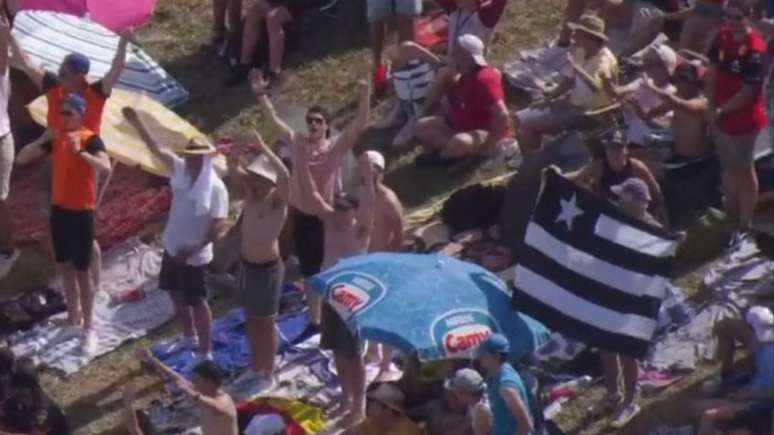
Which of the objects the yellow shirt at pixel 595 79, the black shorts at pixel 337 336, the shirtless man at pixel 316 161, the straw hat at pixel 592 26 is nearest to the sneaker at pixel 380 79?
the straw hat at pixel 592 26

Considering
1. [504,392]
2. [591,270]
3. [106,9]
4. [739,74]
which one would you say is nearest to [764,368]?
[591,270]

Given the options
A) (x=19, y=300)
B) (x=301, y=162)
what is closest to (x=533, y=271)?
(x=301, y=162)

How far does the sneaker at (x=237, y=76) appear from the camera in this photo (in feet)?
66.4

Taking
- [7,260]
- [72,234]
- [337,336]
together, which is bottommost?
[7,260]

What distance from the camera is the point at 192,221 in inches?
626

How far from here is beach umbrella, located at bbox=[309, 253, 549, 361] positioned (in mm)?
14359

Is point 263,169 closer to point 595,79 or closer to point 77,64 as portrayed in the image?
point 77,64

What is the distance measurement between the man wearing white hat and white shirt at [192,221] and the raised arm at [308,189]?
1.81 feet

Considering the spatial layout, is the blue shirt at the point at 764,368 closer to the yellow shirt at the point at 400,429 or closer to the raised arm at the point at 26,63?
the yellow shirt at the point at 400,429

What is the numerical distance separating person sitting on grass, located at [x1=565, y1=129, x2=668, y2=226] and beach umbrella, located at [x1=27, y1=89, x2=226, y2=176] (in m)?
3.28

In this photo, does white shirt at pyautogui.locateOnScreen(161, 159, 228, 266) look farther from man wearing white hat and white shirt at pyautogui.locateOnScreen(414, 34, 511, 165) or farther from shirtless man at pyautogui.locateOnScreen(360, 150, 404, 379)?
man wearing white hat and white shirt at pyautogui.locateOnScreen(414, 34, 511, 165)

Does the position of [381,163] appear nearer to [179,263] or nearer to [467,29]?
A: [179,263]

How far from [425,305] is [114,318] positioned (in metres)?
3.63

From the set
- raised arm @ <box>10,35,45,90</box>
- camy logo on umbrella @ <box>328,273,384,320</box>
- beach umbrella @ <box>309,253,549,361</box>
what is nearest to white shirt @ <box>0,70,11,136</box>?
raised arm @ <box>10,35,45,90</box>
